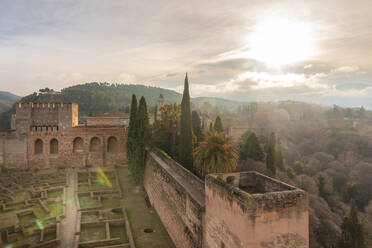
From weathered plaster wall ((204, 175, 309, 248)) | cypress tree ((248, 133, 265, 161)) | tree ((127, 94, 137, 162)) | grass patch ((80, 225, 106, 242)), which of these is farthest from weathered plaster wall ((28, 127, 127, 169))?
weathered plaster wall ((204, 175, 309, 248))

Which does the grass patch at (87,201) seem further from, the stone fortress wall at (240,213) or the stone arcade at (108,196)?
the stone fortress wall at (240,213)

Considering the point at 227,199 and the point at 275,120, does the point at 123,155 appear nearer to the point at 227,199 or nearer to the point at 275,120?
the point at 227,199

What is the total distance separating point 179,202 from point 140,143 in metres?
10.8

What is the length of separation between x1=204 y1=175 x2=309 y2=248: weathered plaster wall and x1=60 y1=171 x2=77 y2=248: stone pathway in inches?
365

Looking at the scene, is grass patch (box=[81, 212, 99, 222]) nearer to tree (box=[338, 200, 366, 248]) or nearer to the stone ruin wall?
the stone ruin wall

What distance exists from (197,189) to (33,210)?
36.8 feet

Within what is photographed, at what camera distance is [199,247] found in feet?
30.5

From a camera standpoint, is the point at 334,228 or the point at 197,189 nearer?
the point at 197,189

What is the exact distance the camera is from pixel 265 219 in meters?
6.05

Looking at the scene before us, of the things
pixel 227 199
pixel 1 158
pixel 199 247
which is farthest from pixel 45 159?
pixel 227 199

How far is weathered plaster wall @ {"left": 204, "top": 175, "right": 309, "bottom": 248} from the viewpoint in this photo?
19.7ft

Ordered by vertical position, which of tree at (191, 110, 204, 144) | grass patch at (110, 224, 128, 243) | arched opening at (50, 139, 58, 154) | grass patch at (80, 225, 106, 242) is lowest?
grass patch at (110, 224, 128, 243)

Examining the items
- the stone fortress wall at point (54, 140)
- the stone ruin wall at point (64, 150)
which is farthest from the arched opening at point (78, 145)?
the stone ruin wall at point (64, 150)

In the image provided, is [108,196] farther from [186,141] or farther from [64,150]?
[64,150]
